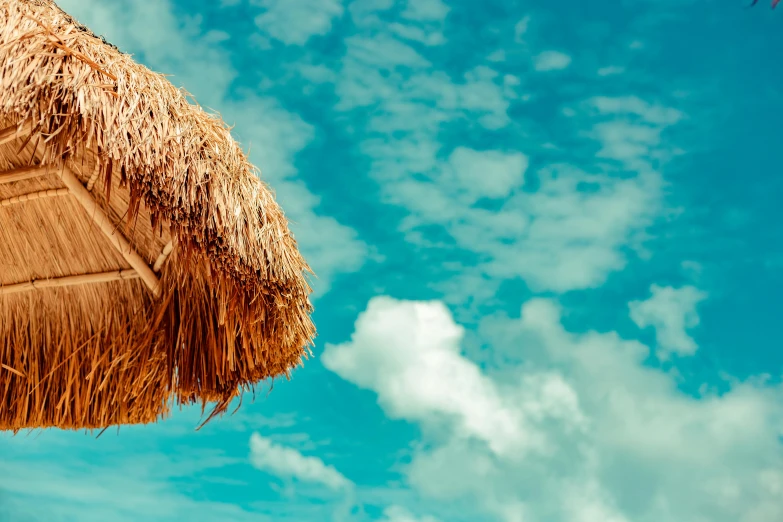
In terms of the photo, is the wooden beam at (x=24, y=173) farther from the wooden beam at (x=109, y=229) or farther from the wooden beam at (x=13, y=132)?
the wooden beam at (x=13, y=132)

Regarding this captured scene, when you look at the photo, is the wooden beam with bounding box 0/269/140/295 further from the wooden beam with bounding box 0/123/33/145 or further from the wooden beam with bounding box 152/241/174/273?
the wooden beam with bounding box 0/123/33/145

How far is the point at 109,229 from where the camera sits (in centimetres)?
264

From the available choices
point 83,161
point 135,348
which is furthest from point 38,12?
point 135,348

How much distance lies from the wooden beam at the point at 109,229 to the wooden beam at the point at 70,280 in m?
0.10

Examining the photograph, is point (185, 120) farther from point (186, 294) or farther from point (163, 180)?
point (186, 294)

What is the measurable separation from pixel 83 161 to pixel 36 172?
0.63 ft

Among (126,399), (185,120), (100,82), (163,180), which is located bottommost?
Answer: (126,399)

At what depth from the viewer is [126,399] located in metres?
3.21

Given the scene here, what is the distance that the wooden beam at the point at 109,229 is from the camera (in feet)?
8.14

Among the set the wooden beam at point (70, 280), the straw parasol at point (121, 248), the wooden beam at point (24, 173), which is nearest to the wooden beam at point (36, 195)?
the straw parasol at point (121, 248)

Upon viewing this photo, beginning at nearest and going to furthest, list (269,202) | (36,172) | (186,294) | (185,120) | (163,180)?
(163,180), (185,120), (36,172), (269,202), (186,294)

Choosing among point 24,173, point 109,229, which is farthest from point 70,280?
point 24,173

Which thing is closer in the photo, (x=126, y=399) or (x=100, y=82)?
(x=100, y=82)

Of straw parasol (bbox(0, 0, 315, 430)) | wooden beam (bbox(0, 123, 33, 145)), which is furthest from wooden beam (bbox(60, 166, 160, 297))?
wooden beam (bbox(0, 123, 33, 145))
